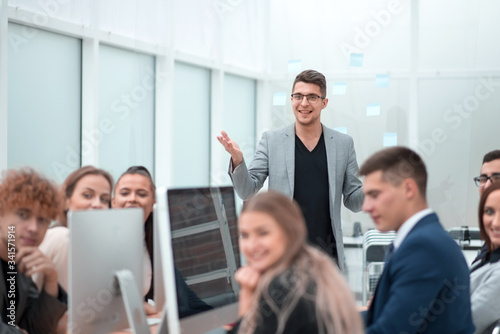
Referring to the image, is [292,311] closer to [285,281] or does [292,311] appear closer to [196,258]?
[285,281]

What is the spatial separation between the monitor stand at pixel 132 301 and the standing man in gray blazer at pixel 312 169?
1290 mm

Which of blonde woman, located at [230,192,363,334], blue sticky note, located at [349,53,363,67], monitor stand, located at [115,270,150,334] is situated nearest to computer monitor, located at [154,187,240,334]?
monitor stand, located at [115,270,150,334]

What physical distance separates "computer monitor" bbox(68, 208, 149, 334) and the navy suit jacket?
0.71 meters

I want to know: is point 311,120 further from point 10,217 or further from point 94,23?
point 94,23

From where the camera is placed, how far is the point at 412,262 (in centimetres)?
179

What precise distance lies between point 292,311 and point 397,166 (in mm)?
737

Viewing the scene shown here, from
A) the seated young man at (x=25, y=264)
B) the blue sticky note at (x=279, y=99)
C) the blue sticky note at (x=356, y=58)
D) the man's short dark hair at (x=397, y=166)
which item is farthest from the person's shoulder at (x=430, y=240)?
the blue sticky note at (x=279, y=99)

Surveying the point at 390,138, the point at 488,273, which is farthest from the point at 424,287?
the point at 390,138

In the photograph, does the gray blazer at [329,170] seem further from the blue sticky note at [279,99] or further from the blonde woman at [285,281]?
the blue sticky note at [279,99]

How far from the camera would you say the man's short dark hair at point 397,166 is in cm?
192

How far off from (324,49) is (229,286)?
17.0 ft

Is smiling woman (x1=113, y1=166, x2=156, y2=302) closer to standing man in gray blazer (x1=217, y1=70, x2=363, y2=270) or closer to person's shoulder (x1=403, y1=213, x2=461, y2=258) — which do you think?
standing man in gray blazer (x1=217, y1=70, x2=363, y2=270)

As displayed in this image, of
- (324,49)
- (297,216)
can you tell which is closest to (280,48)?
(324,49)

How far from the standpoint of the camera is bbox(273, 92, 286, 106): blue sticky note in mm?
7002
